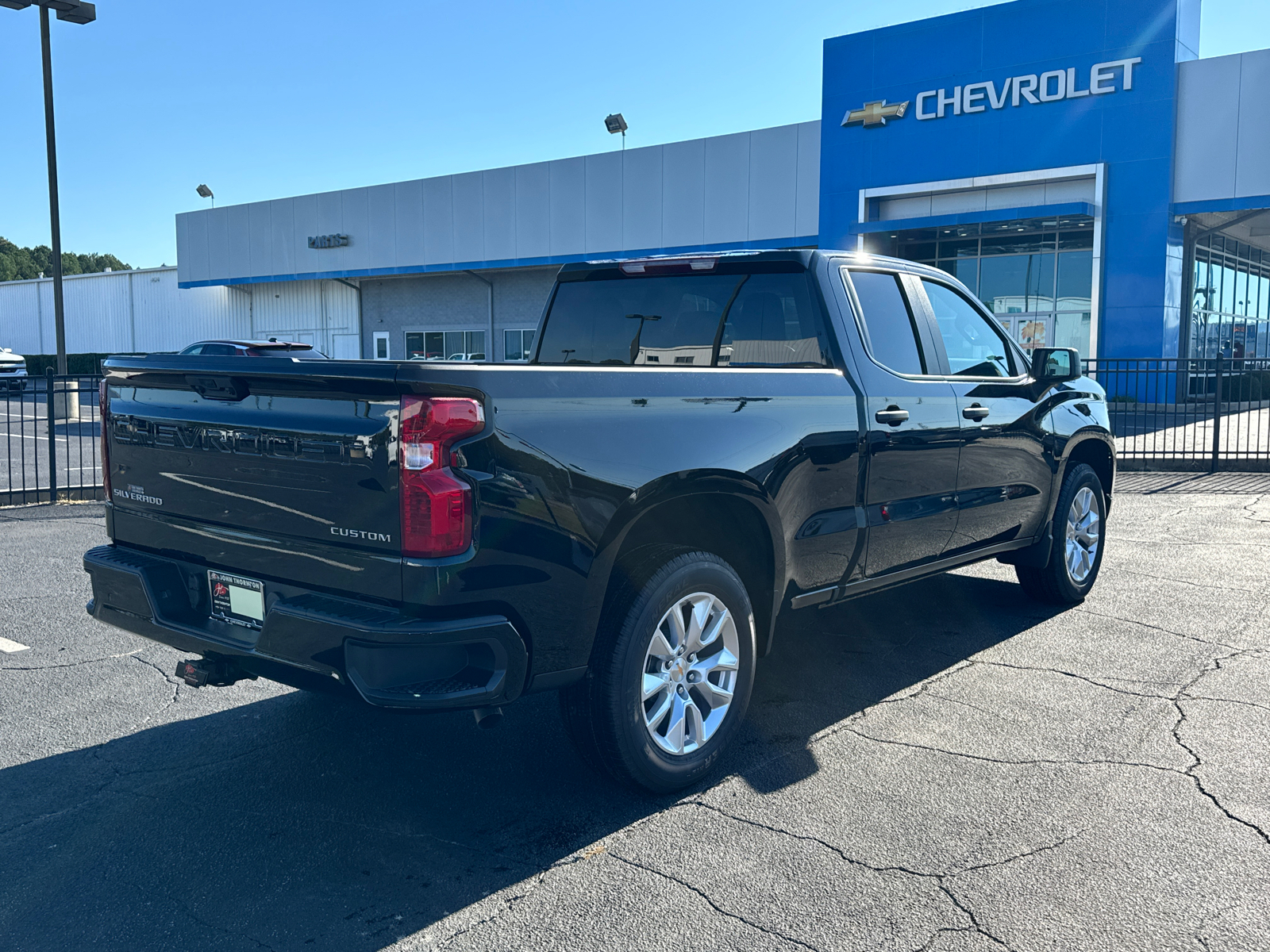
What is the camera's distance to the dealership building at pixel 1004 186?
78.7 ft

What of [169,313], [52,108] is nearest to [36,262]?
[169,313]

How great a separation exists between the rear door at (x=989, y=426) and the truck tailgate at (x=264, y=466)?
10.5 ft

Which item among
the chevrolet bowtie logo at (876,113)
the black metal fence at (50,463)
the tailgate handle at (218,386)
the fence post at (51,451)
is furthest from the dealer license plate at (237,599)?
the chevrolet bowtie logo at (876,113)

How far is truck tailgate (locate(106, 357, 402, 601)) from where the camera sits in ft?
10.2

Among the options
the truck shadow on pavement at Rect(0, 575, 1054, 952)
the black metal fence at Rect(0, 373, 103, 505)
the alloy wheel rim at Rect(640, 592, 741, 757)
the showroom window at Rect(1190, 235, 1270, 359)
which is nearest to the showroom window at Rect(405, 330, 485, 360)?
the black metal fence at Rect(0, 373, 103, 505)

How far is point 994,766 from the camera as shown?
4047 millimetres

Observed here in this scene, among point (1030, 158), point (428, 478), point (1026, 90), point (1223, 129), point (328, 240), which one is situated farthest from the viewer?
point (328, 240)

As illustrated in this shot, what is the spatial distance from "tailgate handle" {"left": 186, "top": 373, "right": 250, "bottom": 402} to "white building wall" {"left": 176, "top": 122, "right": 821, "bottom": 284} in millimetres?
27200

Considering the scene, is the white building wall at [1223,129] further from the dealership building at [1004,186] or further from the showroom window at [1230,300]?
the showroom window at [1230,300]

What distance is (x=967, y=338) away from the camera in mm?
5645

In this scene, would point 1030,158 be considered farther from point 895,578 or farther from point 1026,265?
point 895,578

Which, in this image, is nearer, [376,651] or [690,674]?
[376,651]

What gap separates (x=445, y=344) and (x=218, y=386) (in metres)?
37.3

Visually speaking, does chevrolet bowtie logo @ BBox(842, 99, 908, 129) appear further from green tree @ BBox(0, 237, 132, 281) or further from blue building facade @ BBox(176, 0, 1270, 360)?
green tree @ BBox(0, 237, 132, 281)
